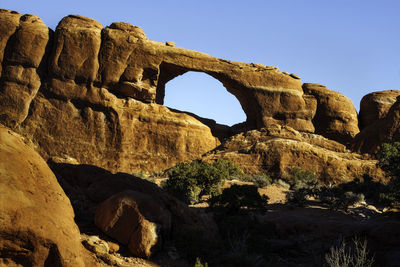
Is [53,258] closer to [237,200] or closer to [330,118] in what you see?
[237,200]

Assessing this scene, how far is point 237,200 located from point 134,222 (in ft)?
23.3

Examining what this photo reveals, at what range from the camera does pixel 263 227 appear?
12.1 m

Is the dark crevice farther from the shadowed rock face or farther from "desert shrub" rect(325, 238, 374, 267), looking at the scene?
the shadowed rock face

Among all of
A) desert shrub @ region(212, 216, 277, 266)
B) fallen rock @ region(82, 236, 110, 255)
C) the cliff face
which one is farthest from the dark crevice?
the cliff face

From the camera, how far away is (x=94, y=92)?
3047 centimetres

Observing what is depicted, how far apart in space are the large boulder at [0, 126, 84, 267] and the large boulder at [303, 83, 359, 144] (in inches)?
1283

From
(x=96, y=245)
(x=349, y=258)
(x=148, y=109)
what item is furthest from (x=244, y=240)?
(x=148, y=109)

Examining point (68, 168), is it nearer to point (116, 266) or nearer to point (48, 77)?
point (116, 266)

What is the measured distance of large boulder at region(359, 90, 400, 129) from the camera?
36531mm

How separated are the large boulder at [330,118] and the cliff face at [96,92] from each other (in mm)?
6665

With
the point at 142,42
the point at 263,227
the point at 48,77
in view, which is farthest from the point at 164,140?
the point at 263,227

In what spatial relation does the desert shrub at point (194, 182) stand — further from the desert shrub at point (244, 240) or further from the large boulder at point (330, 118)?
the large boulder at point (330, 118)

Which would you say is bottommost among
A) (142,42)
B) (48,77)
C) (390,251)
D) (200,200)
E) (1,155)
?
(200,200)

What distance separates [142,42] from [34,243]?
27.9 m
